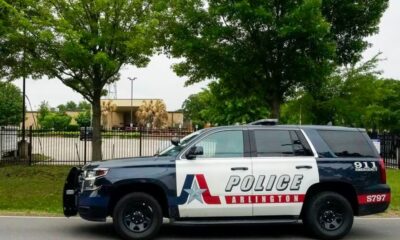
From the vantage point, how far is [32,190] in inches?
607

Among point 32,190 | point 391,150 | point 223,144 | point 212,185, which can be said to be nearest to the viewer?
point 212,185

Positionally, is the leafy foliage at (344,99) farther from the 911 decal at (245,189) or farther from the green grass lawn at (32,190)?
the 911 decal at (245,189)

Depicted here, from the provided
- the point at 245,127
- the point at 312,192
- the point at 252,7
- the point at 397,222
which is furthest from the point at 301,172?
the point at 252,7

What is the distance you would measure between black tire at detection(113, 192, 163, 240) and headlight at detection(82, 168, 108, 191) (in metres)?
0.49

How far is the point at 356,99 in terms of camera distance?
930 inches

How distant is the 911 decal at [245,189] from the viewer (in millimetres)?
8734

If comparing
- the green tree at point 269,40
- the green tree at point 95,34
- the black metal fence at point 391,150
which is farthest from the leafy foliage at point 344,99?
the green tree at point 95,34

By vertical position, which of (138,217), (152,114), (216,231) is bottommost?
(216,231)

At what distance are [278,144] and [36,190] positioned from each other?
862cm

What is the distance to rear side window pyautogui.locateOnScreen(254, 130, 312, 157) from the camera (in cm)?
911

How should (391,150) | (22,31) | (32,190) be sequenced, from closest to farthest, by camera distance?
1. (32,190)
2. (22,31)
3. (391,150)

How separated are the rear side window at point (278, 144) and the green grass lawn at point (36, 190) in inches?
171

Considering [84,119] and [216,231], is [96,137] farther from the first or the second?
[84,119]

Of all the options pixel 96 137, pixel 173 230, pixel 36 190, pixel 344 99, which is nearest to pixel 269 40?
pixel 173 230
